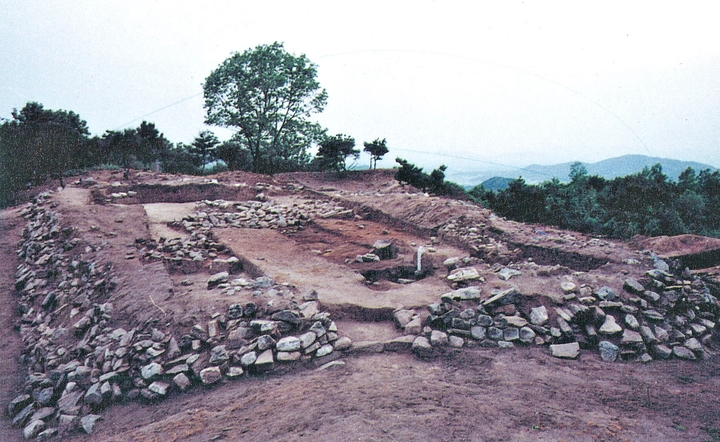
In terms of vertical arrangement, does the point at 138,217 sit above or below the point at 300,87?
below

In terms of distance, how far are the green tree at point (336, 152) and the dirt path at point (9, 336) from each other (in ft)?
42.3

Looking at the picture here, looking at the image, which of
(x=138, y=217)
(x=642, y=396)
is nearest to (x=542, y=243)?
(x=642, y=396)

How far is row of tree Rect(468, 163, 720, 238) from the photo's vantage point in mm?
11695

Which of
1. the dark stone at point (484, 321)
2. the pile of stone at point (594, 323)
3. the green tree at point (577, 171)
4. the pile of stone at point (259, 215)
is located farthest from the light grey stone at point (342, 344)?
the green tree at point (577, 171)

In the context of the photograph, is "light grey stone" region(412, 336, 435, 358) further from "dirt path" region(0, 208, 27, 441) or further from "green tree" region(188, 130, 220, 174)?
"green tree" region(188, 130, 220, 174)

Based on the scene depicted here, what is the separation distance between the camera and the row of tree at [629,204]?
11695 mm

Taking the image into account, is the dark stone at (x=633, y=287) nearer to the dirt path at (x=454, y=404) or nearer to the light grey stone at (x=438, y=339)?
the dirt path at (x=454, y=404)

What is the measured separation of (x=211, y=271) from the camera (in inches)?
261

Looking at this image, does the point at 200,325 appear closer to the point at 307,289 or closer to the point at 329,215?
the point at 307,289

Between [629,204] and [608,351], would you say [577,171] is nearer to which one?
[629,204]

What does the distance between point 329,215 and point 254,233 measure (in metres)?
2.87

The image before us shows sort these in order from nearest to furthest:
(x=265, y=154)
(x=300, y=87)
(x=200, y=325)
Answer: (x=200, y=325), (x=300, y=87), (x=265, y=154)

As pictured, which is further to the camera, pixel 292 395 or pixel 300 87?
pixel 300 87

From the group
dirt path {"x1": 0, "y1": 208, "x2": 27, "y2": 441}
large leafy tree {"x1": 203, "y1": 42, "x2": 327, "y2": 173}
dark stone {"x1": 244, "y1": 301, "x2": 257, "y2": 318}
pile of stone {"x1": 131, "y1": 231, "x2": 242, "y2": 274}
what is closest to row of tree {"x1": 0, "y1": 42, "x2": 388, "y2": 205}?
A: large leafy tree {"x1": 203, "y1": 42, "x2": 327, "y2": 173}
